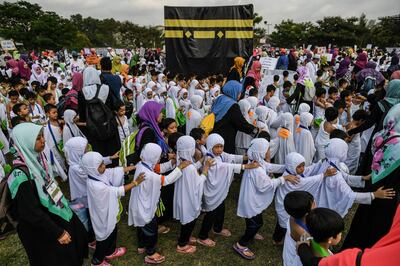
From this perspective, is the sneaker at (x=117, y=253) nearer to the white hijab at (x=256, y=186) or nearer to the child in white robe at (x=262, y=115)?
the white hijab at (x=256, y=186)

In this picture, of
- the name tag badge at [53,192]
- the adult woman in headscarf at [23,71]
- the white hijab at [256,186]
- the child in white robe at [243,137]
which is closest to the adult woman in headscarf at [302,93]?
the child in white robe at [243,137]

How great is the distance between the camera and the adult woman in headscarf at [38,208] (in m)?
2.05

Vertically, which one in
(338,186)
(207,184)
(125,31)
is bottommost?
(207,184)

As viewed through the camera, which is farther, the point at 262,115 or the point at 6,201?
the point at 262,115

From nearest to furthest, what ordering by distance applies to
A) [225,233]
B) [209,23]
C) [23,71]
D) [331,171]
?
[331,171] < [225,233] < [209,23] < [23,71]

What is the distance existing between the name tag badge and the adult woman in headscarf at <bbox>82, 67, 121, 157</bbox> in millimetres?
1802

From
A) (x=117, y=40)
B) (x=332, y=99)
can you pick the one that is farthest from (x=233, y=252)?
(x=117, y=40)

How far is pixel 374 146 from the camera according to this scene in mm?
2922

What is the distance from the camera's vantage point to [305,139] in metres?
4.14

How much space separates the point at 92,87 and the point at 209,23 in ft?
16.8

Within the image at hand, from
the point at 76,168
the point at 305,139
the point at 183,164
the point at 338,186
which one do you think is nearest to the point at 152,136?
the point at 183,164

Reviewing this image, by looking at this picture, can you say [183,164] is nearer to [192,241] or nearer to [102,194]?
[102,194]

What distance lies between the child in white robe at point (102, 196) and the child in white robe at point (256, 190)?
45.0 inches

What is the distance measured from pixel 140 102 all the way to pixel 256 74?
10.6 feet
